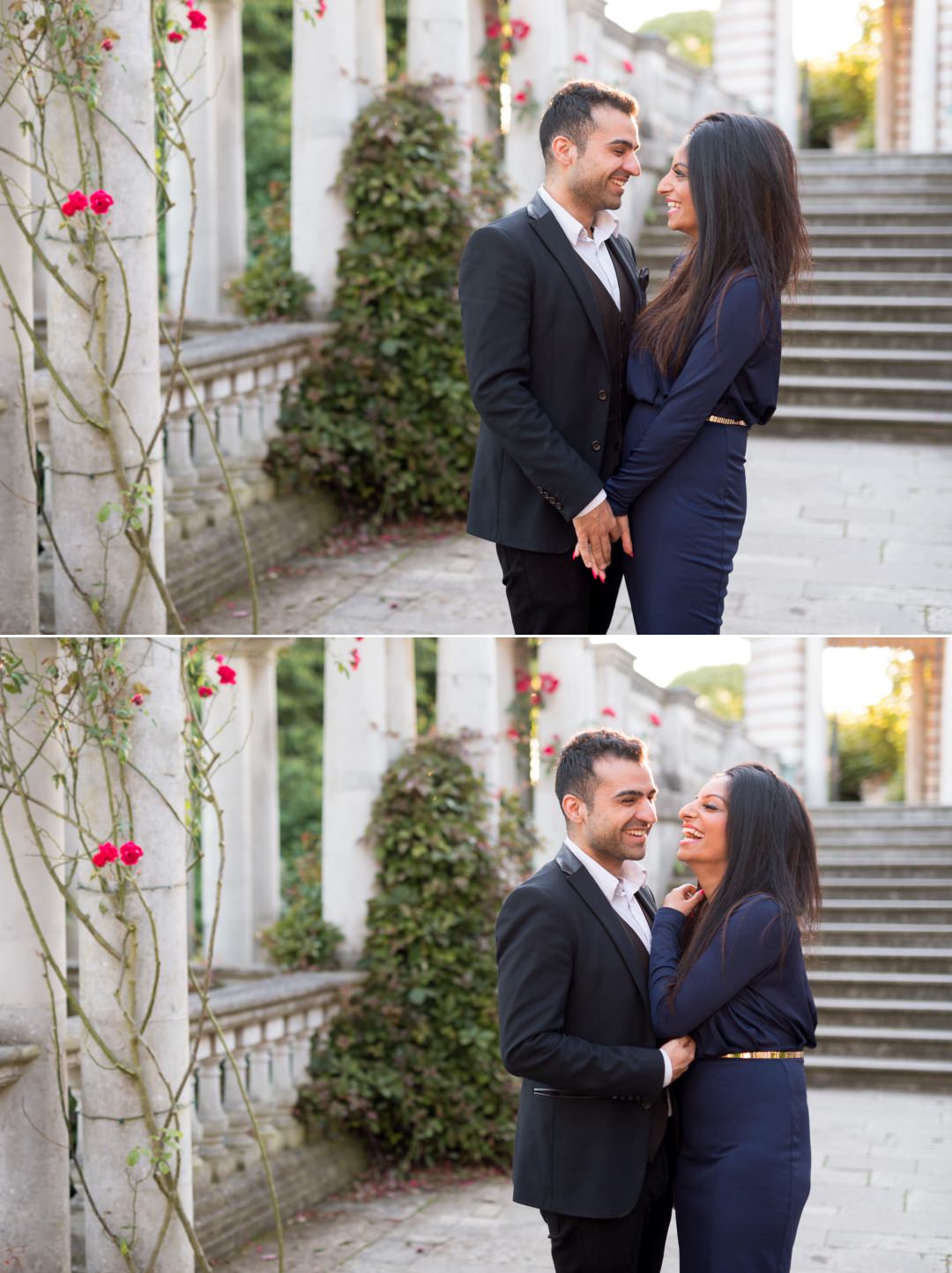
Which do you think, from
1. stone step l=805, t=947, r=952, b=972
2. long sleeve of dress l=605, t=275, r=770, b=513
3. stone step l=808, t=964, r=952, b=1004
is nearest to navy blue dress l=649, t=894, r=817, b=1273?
long sleeve of dress l=605, t=275, r=770, b=513

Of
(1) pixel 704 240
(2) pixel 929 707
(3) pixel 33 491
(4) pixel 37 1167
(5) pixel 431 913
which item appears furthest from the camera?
(2) pixel 929 707

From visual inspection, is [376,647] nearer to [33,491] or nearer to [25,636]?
[33,491]

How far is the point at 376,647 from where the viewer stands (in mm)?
7340

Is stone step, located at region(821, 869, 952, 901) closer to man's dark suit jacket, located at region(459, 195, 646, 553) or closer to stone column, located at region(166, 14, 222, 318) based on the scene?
stone column, located at region(166, 14, 222, 318)

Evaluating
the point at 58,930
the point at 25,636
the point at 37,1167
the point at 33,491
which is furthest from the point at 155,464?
the point at 37,1167

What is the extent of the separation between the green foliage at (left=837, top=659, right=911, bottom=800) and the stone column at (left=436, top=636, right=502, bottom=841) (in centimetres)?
1409

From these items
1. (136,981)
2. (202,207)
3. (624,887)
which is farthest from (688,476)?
(202,207)

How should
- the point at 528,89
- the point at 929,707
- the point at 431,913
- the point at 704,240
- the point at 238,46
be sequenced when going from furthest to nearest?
the point at 929,707, the point at 238,46, the point at 528,89, the point at 431,913, the point at 704,240

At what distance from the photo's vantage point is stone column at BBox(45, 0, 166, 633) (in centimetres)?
493

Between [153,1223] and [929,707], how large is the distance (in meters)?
17.5

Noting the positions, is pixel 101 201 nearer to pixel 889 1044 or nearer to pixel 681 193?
pixel 681 193

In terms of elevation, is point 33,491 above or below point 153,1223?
above

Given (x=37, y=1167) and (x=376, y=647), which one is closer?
(x=37, y=1167)

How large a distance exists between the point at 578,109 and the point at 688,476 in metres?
0.74
